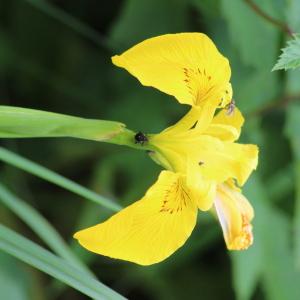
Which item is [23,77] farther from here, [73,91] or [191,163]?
[191,163]

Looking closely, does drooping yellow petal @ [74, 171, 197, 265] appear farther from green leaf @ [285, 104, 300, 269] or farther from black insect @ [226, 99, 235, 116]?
green leaf @ [285, 104, 300, 269]

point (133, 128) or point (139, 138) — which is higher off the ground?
point (133, 128)

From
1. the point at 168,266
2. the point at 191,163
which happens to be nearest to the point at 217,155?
the point at 191,163

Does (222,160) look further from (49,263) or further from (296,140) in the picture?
(296,140)

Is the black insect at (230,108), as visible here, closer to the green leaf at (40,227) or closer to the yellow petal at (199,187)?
the yellow petal at (199,187)

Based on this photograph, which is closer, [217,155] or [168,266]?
[217,155]

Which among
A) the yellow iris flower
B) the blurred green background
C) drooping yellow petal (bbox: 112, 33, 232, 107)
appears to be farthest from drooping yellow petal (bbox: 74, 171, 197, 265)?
the blurred green background

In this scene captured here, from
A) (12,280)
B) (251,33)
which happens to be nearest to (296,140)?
(251,33)
